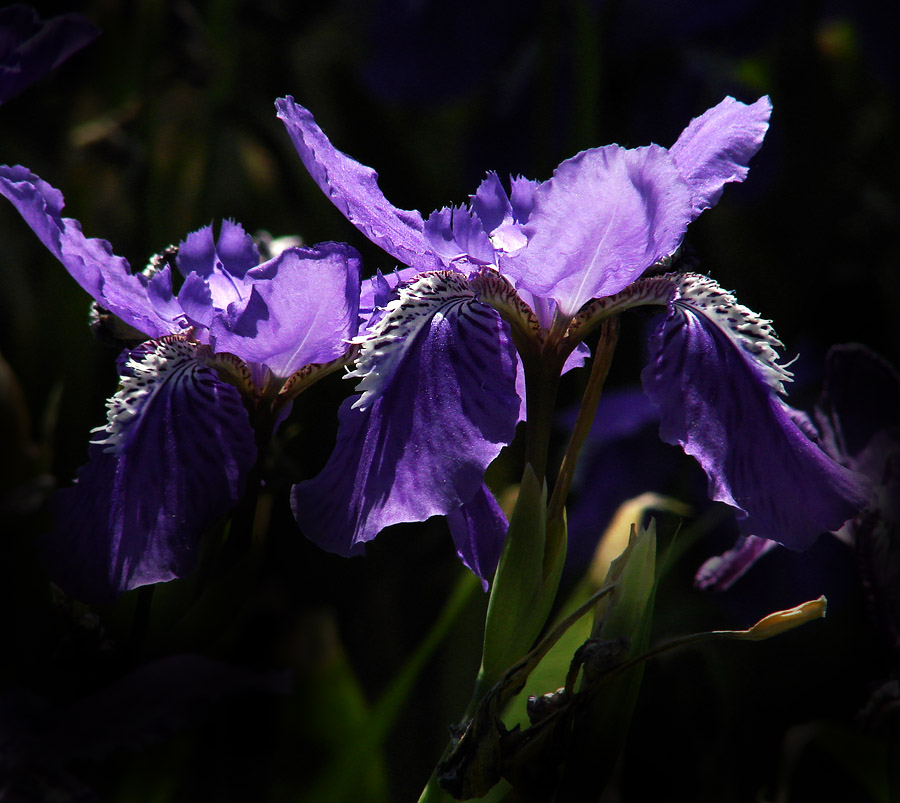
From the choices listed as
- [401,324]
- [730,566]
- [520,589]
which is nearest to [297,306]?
[401,324]

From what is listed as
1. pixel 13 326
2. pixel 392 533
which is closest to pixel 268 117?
pixel 13 326

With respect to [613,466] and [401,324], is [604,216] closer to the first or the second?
[401,324]

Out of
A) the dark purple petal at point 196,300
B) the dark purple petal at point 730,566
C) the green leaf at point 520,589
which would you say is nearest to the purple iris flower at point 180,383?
the dark purple petal at point 196,300

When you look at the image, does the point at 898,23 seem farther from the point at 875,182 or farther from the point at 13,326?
the point at 13,326

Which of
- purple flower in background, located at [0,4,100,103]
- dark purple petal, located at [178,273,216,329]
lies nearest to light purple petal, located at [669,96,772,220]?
dark purple petal, located at [178,273,216,329]

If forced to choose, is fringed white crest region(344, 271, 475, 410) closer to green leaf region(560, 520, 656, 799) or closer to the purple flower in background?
green leaf region(560, 520, 656, 799)
